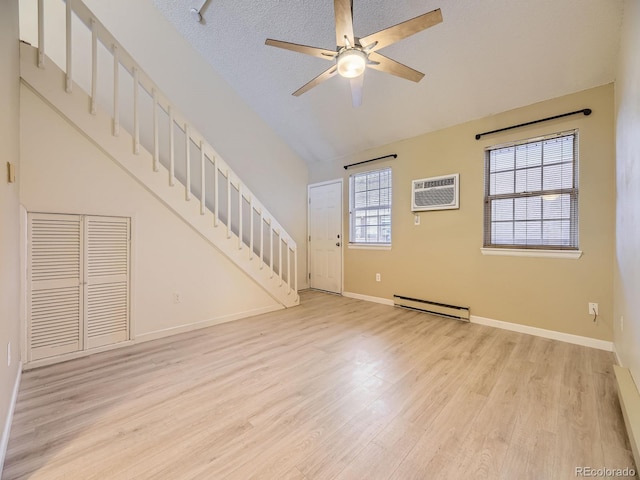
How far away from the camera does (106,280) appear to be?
266cm

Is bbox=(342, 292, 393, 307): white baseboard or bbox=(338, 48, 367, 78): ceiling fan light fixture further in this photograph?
bbox=(342, 292, 393, 307): white baseboard

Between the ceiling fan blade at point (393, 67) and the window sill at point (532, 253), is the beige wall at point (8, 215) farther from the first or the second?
the window sill at point (532, 253)

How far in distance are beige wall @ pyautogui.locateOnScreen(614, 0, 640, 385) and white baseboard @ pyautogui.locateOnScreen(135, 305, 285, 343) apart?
11.7 ft

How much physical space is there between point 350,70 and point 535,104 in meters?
2.38

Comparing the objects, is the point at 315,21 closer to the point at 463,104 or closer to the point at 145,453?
the point at 463,104

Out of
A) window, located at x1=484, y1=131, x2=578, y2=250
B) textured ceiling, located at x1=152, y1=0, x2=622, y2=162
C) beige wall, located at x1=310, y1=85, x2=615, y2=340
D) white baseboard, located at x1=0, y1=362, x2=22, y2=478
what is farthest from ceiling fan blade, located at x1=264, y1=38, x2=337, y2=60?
white baseboard, located at x1=0, y1=362, x2=22, y2=478

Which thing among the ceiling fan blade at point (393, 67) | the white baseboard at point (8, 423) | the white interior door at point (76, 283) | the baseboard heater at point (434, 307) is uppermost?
the ceiling fan blade at point (393, 67)

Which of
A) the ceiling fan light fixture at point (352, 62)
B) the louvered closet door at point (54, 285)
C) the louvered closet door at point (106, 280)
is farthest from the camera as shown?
the louvered closet door at point (106, 280)

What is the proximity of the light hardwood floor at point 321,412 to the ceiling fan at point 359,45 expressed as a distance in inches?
97.0

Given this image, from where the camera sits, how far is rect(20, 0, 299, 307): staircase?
2.40 metres

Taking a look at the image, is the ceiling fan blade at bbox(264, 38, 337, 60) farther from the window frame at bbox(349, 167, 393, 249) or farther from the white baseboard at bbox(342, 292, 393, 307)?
the white baseboard at bbox(342, 292, 393, 307)

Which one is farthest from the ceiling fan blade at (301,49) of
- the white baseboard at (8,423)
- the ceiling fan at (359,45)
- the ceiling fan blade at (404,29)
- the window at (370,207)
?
the white baseboard at (8,423)

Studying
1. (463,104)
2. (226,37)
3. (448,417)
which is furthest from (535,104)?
(226,37)

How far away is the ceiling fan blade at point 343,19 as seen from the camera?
174cm
